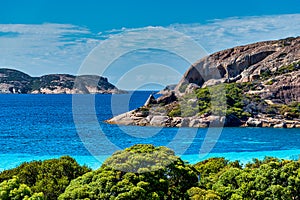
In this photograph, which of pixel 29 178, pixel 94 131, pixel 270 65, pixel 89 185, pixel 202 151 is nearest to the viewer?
pixel 89 185

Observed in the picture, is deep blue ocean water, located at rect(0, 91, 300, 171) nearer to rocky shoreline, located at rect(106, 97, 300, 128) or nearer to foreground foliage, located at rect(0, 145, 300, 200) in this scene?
rocky shoreline, located at rect(106, 97, 300, 128)

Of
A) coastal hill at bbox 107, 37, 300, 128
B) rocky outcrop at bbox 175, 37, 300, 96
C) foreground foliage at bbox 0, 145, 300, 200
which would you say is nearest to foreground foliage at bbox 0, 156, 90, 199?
foreground foliage at bbox 0, 145, 300, 200

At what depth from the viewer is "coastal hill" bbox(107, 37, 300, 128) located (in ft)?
220

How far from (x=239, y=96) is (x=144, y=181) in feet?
222

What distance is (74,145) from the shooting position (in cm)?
4856

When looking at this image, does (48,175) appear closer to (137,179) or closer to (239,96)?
(137,179)

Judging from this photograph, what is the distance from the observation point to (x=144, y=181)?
45.4 feet

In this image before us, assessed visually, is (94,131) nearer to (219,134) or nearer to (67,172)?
(219,134)

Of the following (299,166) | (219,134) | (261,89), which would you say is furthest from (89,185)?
(261,89)

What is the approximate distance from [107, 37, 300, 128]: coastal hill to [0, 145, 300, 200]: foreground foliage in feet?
155

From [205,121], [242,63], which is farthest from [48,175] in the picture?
[242,63]

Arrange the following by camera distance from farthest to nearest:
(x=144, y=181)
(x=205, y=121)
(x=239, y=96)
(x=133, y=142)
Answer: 1. (x=239, y=96)
2. (x=205, y=121)
3. (x=133, y=142)
4. (x=144, y=181)

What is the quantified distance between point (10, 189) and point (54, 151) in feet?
106

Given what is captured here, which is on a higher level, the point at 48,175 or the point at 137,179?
the point at 137,179
